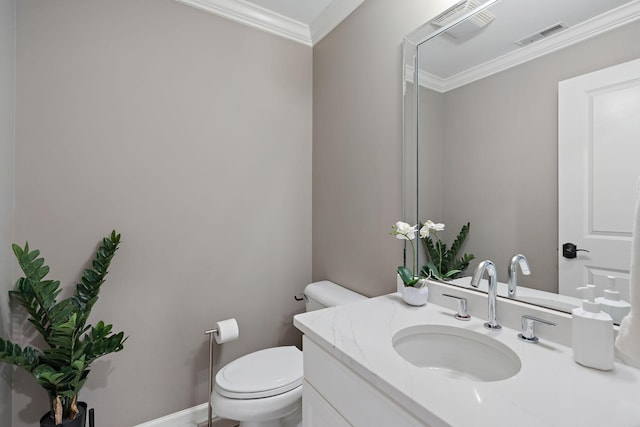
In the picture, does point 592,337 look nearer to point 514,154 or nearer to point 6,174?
point 514,154

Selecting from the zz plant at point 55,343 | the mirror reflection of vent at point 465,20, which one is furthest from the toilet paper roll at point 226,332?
the mirror reflection of vent at point 465,20

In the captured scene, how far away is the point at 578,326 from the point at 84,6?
220 cm

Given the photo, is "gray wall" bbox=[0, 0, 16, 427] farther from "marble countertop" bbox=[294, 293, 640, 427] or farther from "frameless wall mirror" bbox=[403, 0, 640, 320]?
"frameless wall mirror" bbox=[403, 0, 640, 320]

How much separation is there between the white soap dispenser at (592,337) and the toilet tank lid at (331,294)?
912 mm

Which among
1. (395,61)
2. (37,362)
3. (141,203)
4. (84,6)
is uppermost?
(84,6)

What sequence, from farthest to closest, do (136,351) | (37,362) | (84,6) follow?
(136,351) < (84,6) < (37,362)

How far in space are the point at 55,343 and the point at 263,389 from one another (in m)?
0.79

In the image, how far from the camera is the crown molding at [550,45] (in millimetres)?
737

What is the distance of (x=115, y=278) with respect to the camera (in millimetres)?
1393

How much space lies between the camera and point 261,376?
1.31m

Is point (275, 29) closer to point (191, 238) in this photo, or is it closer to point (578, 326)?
point (191, 238)

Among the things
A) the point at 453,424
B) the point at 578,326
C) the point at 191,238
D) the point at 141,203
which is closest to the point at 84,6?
the point at 141,203

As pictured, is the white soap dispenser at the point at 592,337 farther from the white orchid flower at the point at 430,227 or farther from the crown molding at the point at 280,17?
the crown molding at the point at 280,17

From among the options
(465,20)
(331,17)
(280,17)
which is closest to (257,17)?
(280,17)
